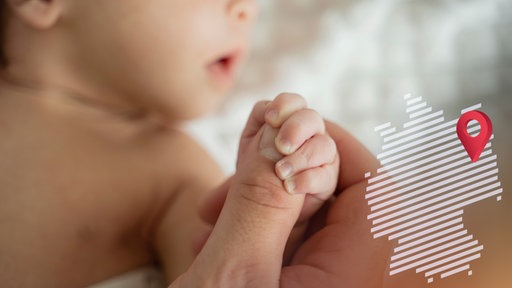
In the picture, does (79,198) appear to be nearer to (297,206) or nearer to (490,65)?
(297,206)

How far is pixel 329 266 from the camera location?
1.69 feet

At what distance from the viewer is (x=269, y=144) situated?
19.8 inches

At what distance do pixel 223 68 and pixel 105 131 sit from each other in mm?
144

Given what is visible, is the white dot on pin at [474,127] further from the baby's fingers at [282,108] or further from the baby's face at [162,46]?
the baby's face at [162,46]

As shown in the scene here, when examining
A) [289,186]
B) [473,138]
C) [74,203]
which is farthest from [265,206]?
[74,203]

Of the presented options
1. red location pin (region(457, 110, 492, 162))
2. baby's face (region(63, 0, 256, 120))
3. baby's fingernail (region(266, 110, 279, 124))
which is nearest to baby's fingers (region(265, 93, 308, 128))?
baby's fingernail (region(266, 110, 279, 124))

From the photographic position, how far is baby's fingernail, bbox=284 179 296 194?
19.2 inches

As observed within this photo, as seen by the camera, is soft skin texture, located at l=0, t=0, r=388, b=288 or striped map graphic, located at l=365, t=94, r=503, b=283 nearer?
striped map graphic, located at l=365, t=94, r=503, b=283

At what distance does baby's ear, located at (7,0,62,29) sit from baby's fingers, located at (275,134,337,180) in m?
0.36

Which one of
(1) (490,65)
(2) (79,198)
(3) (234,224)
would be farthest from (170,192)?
(1) (490,65)

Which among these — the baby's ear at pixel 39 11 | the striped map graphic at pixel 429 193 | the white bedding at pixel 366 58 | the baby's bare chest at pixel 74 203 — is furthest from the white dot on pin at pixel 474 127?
the baby's ear at pixel 39 11

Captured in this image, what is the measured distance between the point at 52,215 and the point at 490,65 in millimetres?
490

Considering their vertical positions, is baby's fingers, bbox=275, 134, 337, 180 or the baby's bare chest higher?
the baby's bare chest

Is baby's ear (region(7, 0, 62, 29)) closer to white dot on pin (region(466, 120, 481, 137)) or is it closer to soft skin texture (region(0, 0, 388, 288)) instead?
soft skin texture (region(0, 0, 388, 288))
